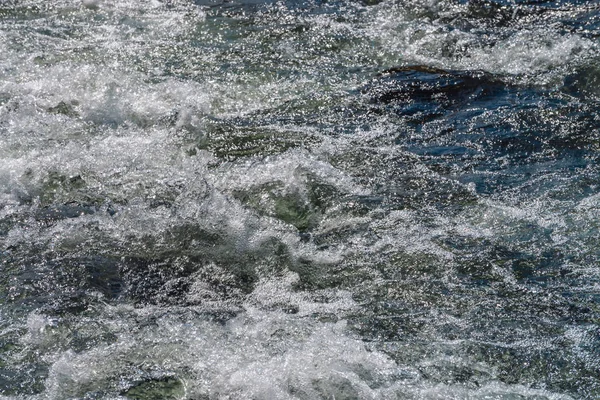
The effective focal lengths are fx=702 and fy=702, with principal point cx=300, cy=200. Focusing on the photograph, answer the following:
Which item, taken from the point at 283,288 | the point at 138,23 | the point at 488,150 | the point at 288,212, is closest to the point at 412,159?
the point at 488,150

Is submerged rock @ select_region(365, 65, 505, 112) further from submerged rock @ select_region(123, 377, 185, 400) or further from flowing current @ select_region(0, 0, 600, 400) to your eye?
submerged rock @ select_region(123, 377, 185, 400)

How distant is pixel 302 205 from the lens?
459 centimetres

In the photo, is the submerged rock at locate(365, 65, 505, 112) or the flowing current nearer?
the flowing current

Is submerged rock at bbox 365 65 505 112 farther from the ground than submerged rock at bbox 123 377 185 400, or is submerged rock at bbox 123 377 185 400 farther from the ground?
submerged rock at bbox 365 65 505 112

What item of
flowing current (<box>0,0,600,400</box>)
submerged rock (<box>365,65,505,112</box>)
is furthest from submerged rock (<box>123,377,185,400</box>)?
submerged rock (<box>365,65,505,112</box>)

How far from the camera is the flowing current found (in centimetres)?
336

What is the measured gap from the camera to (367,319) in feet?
12.0

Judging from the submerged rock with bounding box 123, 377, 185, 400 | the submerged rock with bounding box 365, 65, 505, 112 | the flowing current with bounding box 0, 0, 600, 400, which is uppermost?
the submerged rock with bounding box 365, 65, 505, 112

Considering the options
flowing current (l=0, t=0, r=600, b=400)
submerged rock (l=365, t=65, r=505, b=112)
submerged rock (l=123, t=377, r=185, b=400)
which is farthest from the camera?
submerged rock (l=365, t=65, r=505, b=112)

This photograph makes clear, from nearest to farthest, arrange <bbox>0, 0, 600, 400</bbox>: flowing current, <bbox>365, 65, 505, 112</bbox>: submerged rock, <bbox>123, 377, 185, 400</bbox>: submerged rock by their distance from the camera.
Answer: <bbox>123, 377, 185, 400</bbox>: submerged rock → <bbox>0, 0, 600, 400</bbox>: flowing current → <bbox>365, 65, 505, 112</bbox>: submerged rock

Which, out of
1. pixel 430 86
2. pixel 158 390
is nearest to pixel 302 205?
pixel 158 390

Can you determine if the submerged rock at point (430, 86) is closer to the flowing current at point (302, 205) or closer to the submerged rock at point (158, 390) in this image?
the flowing current at point (302, 205)

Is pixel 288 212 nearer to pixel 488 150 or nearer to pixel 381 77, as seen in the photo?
pixel 488 150

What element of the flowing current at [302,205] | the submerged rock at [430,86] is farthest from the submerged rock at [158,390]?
the submerged rock at [430,86]
